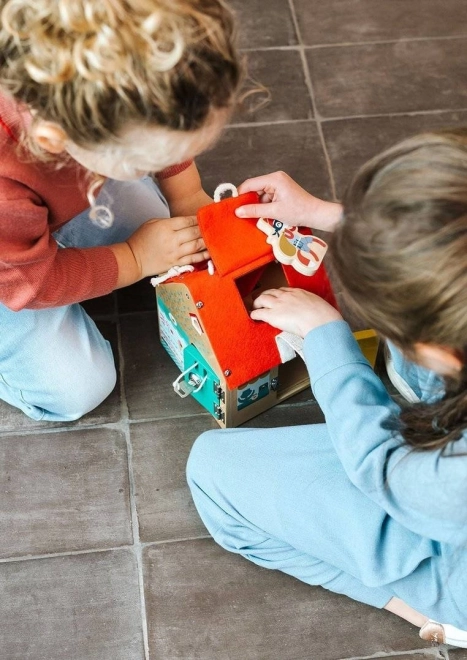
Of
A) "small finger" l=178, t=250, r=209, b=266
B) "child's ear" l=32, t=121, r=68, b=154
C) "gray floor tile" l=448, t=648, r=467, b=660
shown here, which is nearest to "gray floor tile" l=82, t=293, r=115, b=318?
"small finger" l=178, t=250, r=209, b=266

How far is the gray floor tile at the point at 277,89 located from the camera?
Answer: 1.62 metres

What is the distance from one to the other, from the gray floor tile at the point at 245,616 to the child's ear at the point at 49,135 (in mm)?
620

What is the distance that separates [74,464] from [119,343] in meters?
0.23

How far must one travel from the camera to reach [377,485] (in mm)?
935

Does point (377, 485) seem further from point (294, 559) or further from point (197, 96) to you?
point (197, 96)

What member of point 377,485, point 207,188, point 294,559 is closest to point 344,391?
point 377,485

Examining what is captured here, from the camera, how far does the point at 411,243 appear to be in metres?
0.75

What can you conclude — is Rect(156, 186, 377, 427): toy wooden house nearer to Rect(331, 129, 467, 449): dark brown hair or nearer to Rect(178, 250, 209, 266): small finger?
Rect(178, 250, 209, 266): small finger

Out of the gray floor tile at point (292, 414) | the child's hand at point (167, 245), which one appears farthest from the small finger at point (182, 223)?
the gray floor tile at point (292, 414)

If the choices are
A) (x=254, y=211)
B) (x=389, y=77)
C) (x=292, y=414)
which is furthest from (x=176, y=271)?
(x=389, y=77)

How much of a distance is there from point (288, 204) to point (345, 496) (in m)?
0.42

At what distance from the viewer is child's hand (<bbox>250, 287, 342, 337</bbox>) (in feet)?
3.46

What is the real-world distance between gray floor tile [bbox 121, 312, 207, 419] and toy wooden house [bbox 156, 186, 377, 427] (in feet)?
0.35

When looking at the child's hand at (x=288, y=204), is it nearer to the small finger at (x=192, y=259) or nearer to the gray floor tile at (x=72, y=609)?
the small finger at (x=192, y=259)
